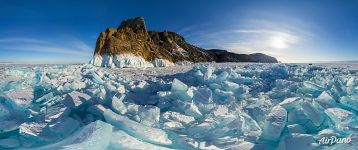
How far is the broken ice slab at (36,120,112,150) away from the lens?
334 cm

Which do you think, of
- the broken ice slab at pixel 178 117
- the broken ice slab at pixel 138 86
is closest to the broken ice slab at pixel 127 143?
the broken ice slab at pixel 178 117

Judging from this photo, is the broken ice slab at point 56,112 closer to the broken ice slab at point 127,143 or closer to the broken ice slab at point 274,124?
the broken ice slab at point 127,143

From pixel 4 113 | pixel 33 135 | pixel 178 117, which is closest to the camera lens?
pixel 33 135

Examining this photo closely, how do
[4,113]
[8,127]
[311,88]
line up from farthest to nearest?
[311,88], [4,113], [8,127]

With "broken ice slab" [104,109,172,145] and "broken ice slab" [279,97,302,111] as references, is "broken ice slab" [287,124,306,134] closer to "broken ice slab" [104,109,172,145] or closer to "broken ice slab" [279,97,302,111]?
"broken ice slab" [279,97,302,111]

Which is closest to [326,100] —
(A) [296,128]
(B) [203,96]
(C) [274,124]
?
(A) [296,128]

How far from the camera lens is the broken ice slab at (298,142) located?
3568 millimetres

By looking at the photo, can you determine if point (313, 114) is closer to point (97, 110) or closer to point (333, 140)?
point (333, 140)

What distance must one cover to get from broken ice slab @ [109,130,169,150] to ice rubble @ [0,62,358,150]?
11 mm

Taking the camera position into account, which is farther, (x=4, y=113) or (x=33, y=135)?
(x=4, y=113)

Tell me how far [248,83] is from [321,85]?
4.82 ft

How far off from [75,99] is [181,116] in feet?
5.81

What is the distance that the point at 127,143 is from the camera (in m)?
3.59

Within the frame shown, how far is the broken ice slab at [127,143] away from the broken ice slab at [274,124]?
4.50ft
